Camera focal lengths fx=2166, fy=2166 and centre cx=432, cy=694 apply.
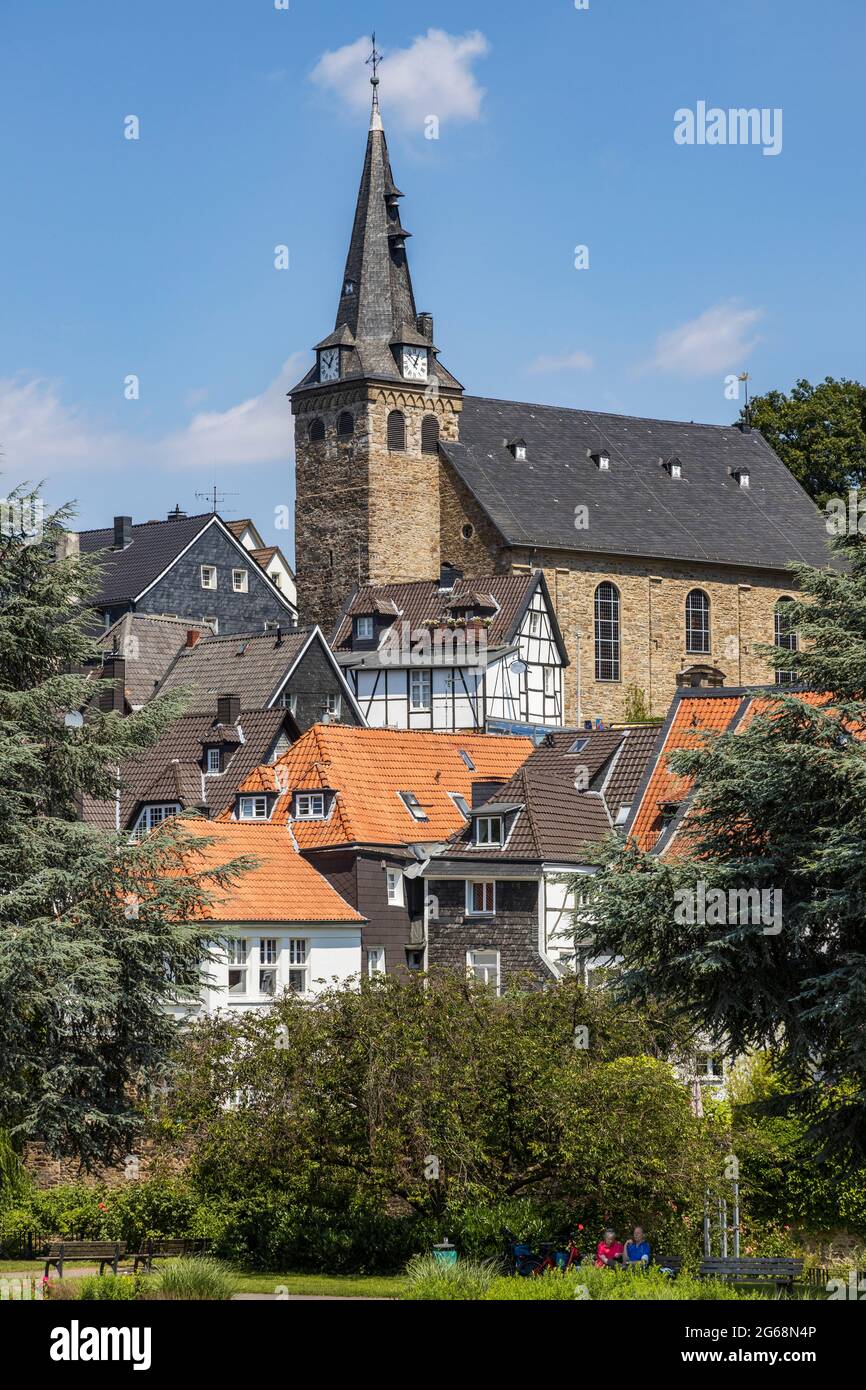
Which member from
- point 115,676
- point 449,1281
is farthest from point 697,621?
point 449,1281

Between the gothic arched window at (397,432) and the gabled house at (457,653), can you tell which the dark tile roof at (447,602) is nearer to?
the gabled house at (457,653)

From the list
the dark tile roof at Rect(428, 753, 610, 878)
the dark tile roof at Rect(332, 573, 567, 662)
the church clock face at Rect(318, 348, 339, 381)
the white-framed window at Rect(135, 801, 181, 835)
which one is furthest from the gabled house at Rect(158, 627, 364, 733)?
the church clock face at Rect(318, 348, 339, 381)

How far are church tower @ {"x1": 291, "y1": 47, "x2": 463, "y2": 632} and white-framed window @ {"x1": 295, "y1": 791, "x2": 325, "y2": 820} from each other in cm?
2952

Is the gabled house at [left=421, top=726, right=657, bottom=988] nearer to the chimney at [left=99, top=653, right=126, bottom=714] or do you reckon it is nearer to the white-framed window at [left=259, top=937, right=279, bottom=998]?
the white-framed window at [left=259, top=937, right=279, bottom=998]

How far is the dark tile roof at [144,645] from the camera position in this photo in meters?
66.2

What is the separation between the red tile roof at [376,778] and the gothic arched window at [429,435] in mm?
29502

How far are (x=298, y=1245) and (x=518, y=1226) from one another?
285cm

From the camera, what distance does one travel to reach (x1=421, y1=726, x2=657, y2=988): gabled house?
41438 mm

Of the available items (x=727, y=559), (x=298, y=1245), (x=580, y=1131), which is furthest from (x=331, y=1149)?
(x=727, y=559)

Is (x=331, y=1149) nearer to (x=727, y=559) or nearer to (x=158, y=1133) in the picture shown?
(x=158, y=1133)

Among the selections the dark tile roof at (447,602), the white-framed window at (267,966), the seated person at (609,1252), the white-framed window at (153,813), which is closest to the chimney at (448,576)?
the dark tile roof at (447,602)

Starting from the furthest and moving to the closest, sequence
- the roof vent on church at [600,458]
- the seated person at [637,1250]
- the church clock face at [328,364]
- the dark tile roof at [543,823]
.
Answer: the roof vent on church at [600,458] → the church clock face at [328,364] → the dark tile roof at [543,823] → the seated person at [637,1250]

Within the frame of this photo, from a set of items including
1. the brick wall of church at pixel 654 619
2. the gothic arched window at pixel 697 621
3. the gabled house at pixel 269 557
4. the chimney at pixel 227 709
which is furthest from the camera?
the gabled house at pixel 269 557

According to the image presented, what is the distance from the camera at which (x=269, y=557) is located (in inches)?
3770
